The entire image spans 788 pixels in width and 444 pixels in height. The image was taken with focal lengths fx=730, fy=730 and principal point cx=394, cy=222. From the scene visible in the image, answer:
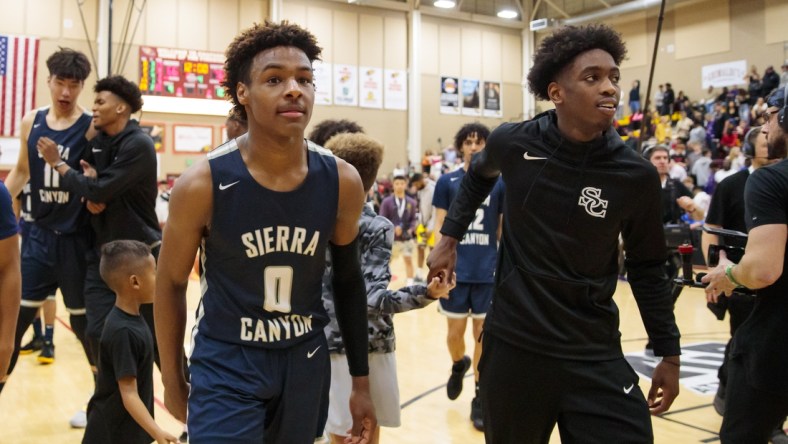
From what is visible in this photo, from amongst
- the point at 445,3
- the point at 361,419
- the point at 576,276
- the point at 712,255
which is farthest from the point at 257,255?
the point at 445,3

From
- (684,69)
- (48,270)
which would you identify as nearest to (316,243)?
(48,270)

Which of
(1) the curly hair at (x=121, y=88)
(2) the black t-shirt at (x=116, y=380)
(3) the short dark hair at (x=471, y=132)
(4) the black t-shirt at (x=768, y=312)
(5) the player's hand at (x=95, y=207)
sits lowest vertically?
(2) the black t-shirt at (x=116, y=380)

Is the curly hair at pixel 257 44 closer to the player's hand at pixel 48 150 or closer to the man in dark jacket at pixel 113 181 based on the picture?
the man in dark jacket at pixel 113 181

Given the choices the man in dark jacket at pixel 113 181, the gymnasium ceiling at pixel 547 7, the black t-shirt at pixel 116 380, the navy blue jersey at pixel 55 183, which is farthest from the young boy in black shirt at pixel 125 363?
A: the gymnasium ceiling at pixel 547 7

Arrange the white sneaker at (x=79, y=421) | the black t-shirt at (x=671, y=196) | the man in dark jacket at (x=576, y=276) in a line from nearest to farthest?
the man in dark jacket at (x=576, y=276) < the white sneaker at (x=79, y=421) < the black t-shirt at (x=671, y=196)

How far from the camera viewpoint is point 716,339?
8266 millimetres

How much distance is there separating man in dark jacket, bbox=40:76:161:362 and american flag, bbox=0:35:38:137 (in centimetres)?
1592

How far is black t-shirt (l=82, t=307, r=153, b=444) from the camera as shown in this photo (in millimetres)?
3734

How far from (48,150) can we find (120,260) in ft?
3.49

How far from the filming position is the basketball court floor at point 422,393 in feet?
16.6

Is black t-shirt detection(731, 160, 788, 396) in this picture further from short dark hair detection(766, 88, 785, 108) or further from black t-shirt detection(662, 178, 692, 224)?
black t-shirt detection(662, 178, 692, 224)

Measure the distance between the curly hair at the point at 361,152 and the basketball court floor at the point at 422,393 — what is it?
2240 mm

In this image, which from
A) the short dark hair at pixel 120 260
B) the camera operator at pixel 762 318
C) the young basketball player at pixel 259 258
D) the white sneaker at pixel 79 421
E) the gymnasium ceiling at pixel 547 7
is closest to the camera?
the young basketball player at pixel 259 258

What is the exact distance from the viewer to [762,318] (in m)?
2.99
